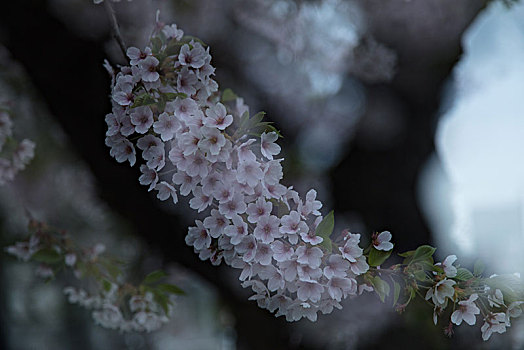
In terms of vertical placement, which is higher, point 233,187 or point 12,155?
point 233,187


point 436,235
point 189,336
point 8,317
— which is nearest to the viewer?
point 436,235

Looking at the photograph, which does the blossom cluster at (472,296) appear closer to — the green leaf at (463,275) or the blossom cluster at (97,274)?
the green leaf at (463,275)

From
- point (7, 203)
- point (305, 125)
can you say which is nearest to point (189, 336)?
point (7, 203)

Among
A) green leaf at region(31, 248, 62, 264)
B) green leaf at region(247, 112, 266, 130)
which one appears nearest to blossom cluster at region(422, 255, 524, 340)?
green leaf at region(247, 112, 266, 130)

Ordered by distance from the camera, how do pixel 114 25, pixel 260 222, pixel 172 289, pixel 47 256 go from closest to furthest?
1. pixel 260 222
2. pixel 114 25
3. pixel 172 289
4. pixel 47 256

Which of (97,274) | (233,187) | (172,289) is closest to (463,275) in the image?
(233,187)

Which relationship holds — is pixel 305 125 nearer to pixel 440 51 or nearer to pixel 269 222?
pixel 440 51

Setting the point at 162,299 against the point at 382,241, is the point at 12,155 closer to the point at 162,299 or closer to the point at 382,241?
the point at 162,299
